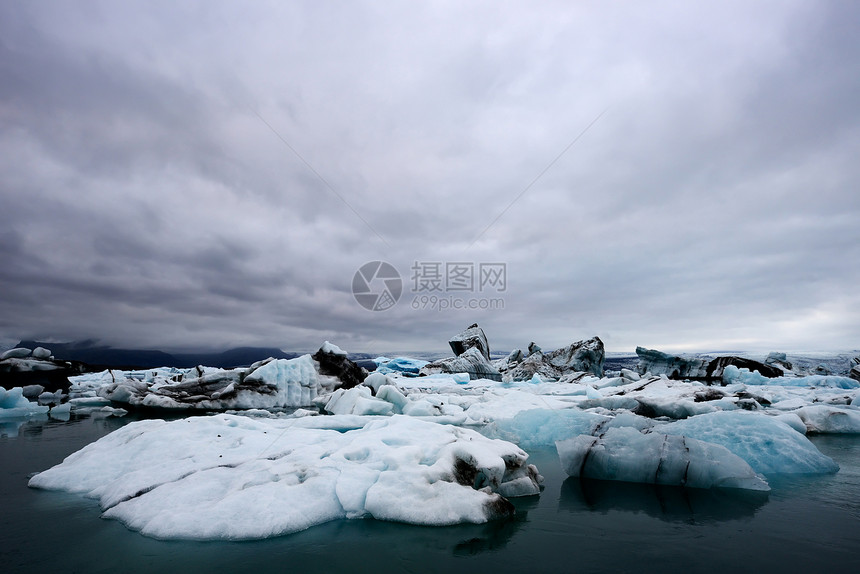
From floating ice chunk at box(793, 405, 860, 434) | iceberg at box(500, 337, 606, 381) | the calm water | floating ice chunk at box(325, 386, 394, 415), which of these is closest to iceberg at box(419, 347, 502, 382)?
iceberg at box(500, 337, 606, 381)

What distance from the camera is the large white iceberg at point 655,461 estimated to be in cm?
586

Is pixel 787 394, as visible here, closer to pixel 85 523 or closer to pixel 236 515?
pixel 236 515

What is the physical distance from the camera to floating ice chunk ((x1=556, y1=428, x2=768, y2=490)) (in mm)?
5863

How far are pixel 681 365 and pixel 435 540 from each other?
2998cm

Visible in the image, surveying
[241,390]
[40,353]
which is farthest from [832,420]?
[40,353]

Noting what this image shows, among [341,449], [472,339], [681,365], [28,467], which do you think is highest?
[472,339]

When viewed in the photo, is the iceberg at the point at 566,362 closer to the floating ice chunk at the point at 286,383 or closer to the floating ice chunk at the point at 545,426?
the floating ice chunk at the point at 286,383

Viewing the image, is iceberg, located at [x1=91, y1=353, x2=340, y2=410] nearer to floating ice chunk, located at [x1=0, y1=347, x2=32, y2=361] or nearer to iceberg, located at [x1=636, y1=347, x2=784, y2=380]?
floating ice chunk, located at [x1=0, y1=347, x2=32, y2=361]

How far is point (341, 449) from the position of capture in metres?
6.29

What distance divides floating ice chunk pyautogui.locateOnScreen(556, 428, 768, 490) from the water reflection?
0.45ft

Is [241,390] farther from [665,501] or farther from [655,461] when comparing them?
[665,501]

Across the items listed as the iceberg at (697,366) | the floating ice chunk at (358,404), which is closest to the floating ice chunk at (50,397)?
the floating ice chunk at (358,404)

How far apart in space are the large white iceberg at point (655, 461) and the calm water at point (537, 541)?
28 centimetres

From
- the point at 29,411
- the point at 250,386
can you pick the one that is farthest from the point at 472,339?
the point at 29,411
